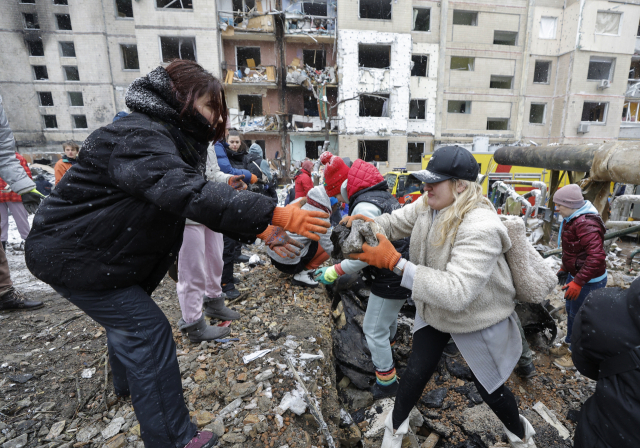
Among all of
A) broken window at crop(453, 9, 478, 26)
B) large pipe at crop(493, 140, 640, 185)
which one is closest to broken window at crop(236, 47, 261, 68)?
broken window at crop(453, 9, 478, 26)

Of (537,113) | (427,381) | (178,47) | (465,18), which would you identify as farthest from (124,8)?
(537,113)

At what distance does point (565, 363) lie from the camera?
350 centimetres

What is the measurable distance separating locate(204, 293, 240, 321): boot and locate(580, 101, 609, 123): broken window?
95.7ft

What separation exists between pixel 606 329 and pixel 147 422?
2.06 metres

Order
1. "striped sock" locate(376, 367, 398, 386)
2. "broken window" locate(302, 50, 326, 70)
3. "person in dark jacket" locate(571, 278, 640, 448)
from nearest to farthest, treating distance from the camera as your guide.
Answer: "person in dark jacket" locate(571, 278, 640, 448), "striped sock" locate(376, 367, 398, 386), "broken window" locate(302, 50, 326, 70)

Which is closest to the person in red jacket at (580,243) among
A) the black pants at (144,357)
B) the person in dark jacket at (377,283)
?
the person in dark jacket at (377,283)

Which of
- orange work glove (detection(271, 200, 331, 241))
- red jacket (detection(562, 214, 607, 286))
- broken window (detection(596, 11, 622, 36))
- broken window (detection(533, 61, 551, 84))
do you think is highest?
broken window (detection(596, 11, 622, 36))

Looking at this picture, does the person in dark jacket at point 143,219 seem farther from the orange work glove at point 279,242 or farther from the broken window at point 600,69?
the broken window at point 600,69

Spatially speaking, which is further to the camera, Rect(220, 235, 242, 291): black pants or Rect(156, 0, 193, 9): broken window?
Rect(156, 0, 193, 9): broken window

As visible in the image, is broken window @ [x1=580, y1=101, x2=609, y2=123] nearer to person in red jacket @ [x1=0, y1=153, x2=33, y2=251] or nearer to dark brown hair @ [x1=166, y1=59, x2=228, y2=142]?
dark brown hair @ [x1=166, y1=59, x2=228, y2=142]

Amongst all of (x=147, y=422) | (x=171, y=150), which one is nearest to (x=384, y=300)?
(x=147, y=422)

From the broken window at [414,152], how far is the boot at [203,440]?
2241 centimetres

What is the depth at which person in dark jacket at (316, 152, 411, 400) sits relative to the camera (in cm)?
267

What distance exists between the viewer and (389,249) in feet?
6.00
